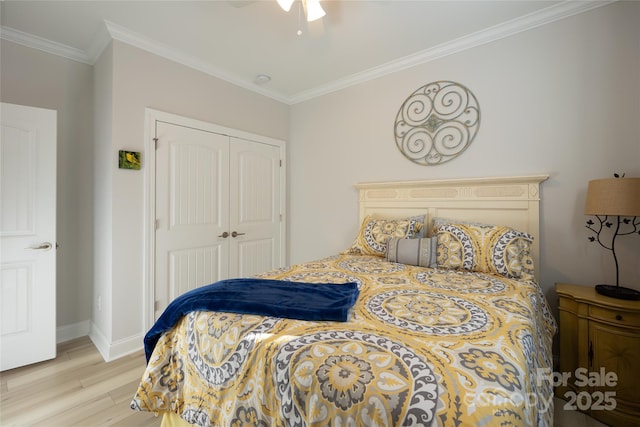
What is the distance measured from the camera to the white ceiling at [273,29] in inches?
Result: 77.3

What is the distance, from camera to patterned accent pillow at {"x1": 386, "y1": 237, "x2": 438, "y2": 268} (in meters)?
2.03

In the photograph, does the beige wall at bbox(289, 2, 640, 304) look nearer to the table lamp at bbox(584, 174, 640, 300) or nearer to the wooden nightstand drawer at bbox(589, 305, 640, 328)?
the table lamp at bbox(584, 174, 640, 300)

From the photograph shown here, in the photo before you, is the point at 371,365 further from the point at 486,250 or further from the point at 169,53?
the point at 169,53

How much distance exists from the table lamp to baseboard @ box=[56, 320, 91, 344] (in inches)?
162

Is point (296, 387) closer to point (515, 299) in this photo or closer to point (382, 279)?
point (382, 279)

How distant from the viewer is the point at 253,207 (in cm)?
328

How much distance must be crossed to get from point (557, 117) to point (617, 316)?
A: 1376mm

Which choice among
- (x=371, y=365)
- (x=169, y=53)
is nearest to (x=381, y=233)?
(x=371, y=365)

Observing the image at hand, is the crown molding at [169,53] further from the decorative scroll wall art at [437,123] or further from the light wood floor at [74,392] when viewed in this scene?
the light wood floor at [74,392]

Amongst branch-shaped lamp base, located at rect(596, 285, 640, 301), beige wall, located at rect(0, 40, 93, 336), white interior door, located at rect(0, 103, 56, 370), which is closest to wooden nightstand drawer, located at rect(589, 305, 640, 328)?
branch-shaped lamp base, located at rect(596, 285, 640, 301)

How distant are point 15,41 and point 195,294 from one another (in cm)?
274

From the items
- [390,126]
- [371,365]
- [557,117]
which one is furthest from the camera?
[390,126]

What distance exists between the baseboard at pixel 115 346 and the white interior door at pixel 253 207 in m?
1.02

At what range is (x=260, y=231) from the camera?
132 inches
